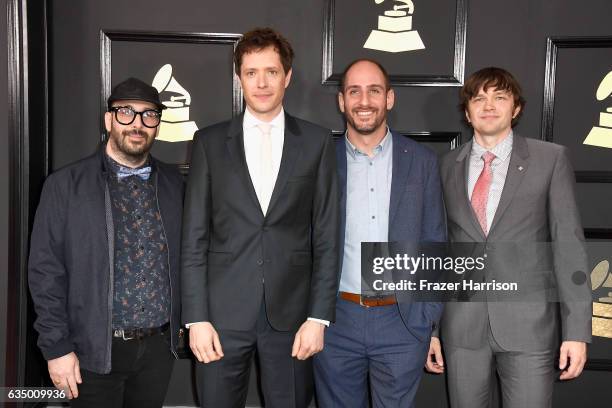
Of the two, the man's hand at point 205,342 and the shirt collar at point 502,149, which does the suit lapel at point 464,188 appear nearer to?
the shirt collar at point 502,149

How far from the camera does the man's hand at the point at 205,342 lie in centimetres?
200

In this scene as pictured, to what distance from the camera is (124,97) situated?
2123 millimetres

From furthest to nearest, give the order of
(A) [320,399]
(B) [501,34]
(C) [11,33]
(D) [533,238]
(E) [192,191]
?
(B) [501,34]
(C) [11,33]
(A) [320,399]
(D) [533,238]
(E) [192,191]

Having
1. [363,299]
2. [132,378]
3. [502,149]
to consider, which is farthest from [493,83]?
[132,378]

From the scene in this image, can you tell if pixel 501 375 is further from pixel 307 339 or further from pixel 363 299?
pixel 307 339

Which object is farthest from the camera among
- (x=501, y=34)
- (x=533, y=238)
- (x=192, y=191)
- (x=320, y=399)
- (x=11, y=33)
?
(x=501, y=34)

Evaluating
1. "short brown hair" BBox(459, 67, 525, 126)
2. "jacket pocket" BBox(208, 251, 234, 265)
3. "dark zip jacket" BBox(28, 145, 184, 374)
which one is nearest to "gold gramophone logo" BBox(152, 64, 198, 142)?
"dark zip jacket" BBox(28, 145, 184, 374)

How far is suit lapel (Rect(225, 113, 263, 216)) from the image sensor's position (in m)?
2.04

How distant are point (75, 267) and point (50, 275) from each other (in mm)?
87

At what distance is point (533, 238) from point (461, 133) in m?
0.89

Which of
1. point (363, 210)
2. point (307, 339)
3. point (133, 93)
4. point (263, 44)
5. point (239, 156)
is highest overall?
point (263, 44)

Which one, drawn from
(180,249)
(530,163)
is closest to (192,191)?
(180,249)

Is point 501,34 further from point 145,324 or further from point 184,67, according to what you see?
point 145,324

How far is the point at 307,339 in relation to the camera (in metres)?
2.04
